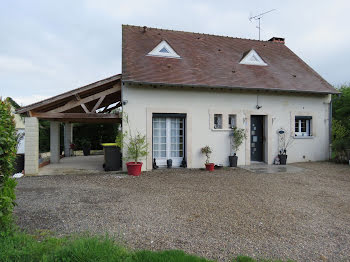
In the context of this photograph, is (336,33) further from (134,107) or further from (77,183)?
(77,183)

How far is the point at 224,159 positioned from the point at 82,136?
10565 millimetres

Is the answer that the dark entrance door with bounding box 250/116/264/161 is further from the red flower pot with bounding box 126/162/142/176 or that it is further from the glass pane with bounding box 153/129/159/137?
the red flower pot with bounding box 126/162/142/176

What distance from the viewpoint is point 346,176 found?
8.07 metres

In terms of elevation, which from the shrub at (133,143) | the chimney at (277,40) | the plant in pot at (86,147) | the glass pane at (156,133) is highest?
the chimney at (277,40)

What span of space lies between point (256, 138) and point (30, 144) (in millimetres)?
9143

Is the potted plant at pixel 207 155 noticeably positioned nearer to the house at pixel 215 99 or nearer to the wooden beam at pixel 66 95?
the house at pixel 215 99

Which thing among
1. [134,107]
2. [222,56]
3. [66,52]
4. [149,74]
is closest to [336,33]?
[222,56]

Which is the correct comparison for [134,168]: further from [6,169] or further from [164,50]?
[164,50]

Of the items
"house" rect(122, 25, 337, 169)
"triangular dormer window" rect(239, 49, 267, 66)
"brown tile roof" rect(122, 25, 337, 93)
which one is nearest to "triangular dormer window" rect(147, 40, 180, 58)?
"house" rect(122, 25, 337, 169)

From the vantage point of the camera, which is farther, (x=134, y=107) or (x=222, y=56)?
(x=222, y=56)

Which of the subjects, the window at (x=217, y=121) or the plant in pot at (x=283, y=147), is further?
the plant in pot at (x=283, y=147)

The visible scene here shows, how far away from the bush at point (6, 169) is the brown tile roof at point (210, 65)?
5.54 metres

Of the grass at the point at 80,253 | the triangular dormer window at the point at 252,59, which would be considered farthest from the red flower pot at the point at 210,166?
the grass at the point at 80,253

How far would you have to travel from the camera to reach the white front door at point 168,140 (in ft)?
31.6
